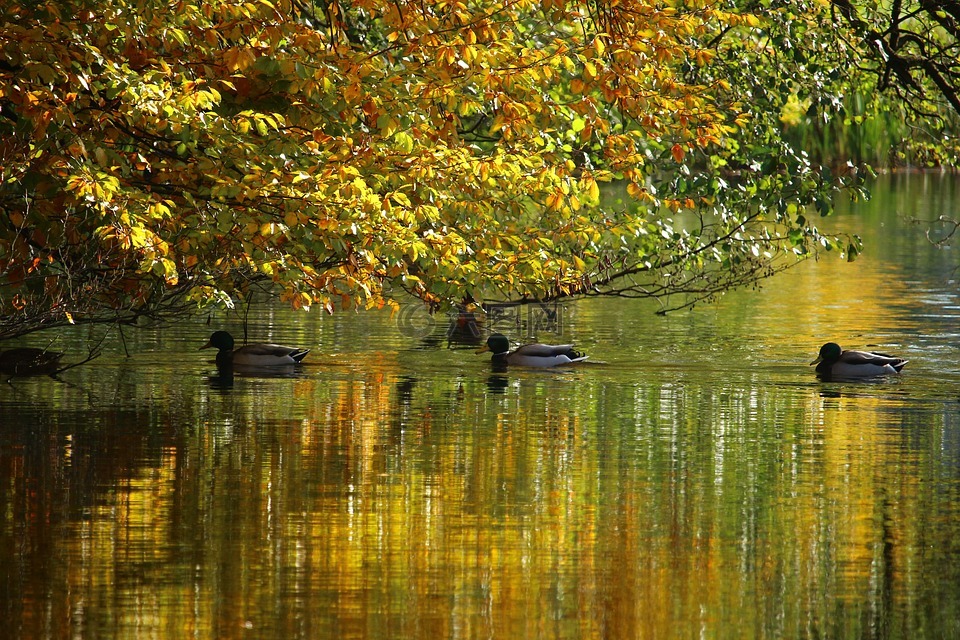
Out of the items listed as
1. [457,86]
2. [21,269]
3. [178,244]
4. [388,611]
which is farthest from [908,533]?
[21,269]

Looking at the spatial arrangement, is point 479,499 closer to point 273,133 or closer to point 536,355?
point 273,133

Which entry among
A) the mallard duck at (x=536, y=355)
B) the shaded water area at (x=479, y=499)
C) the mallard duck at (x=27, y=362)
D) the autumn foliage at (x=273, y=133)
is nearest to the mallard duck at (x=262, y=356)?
the shaded water area at (x=479, y=499)

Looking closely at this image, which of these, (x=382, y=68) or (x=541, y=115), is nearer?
(x=382, y=68)

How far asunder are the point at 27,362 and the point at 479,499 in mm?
9091

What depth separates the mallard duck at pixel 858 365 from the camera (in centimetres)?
1936

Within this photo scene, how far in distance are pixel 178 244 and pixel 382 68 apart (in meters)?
2.54

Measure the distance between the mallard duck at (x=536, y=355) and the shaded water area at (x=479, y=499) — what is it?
0.27 m

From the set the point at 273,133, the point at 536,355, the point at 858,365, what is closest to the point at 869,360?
the point at 858,365

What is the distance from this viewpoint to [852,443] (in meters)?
14.3

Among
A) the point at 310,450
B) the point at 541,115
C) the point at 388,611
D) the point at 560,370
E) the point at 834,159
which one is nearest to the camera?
the point at 388,611

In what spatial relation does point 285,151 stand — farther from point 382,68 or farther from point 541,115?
point 541,115

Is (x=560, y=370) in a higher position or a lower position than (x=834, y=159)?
lower

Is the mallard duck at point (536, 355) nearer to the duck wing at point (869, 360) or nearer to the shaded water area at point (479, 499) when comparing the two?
the shaded water area at point (479, 499)

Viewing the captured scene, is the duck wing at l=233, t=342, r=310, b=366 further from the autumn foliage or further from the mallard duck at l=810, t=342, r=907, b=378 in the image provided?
the mallard duck at l=810, t=342, r=907, b=378
